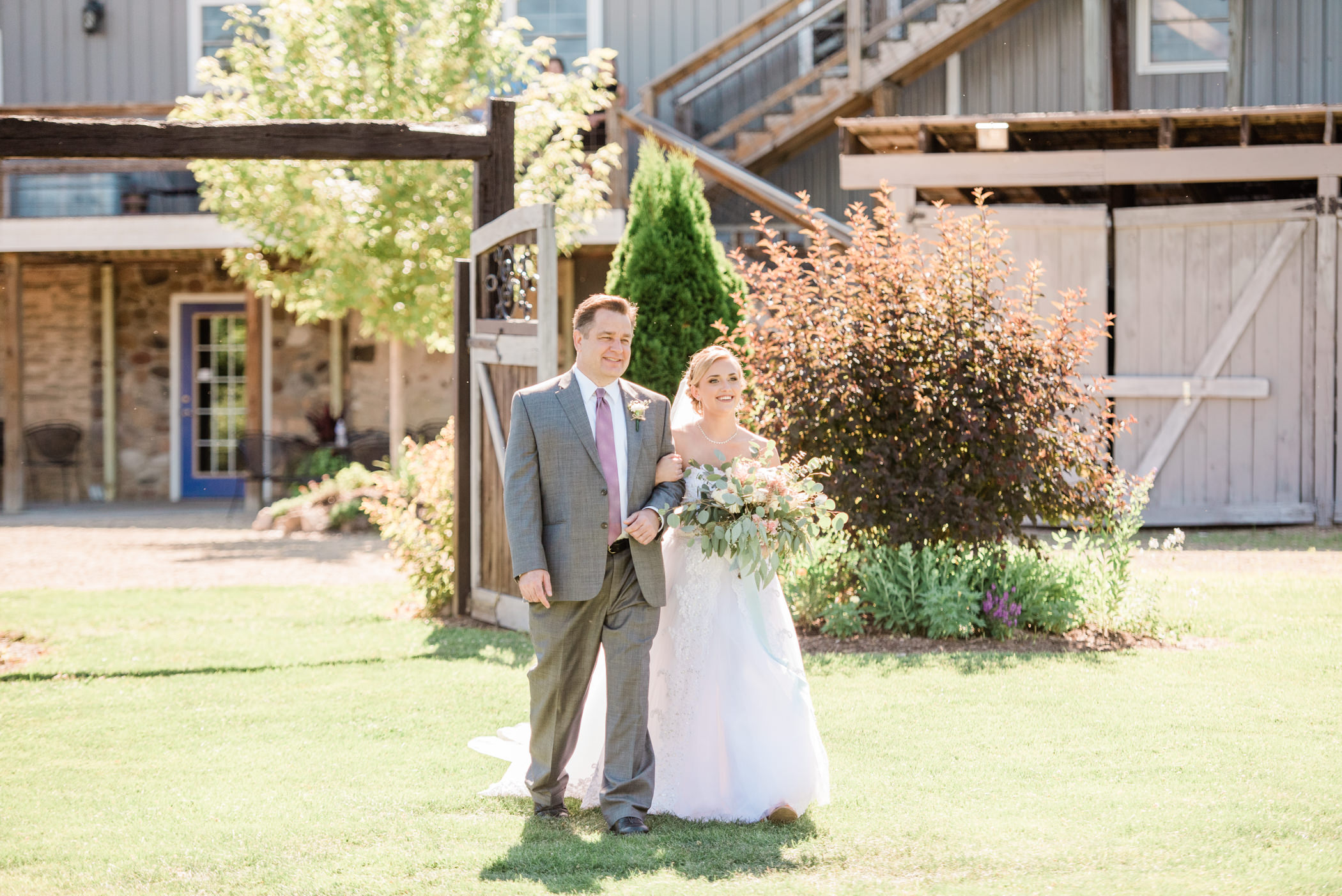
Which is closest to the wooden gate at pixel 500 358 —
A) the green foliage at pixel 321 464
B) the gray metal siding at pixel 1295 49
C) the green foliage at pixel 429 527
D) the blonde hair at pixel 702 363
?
the green foliage at pixel 429 527

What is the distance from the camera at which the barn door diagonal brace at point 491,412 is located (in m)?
7.61

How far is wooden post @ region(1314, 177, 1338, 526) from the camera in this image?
1102 cm

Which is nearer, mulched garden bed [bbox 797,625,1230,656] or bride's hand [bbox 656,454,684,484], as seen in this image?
bride's hand [bbox 656,454,684,484]

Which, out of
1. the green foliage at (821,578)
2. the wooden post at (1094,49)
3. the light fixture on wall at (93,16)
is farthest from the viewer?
the light fixture on wall at (93,16)

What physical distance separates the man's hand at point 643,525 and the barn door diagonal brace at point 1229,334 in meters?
7.88

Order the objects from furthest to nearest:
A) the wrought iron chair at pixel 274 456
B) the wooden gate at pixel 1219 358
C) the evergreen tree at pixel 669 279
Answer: the wrought iron chair at pixel 274 456 → the wooden gate at pixel 1219 358 → the evergreen tree at pixel 669 279

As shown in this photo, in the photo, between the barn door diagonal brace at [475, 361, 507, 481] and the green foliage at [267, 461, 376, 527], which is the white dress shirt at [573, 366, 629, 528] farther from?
the green foliage at [267, 461, 376, 527]

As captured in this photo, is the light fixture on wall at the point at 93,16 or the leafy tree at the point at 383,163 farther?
the light fixture on wall at the point at 93,16

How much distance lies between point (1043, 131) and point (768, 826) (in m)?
8.46

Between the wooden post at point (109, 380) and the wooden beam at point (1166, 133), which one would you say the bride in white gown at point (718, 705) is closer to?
the wooden beam at point (1166, 133)

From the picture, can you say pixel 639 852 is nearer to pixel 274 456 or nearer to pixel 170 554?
pixel 170 554

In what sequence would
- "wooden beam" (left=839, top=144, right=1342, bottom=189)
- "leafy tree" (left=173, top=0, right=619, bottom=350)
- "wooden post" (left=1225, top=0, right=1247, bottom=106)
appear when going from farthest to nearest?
1. "wooden post" (left=1225, top=0, right=1247, bottom=106)
2. "leafy tree" (left=173, top=0, right=619, bottom=350)
3. "wooden beam" (left=839, top=144, right=1342, bottom=189)

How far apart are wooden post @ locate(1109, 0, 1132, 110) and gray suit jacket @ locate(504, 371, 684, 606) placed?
423 inches

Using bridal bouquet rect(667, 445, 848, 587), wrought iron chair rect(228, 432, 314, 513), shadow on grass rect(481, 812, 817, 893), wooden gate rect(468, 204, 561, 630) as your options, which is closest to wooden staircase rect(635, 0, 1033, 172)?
Result: wrought iron chair rect(228, 432, 314, 513)
